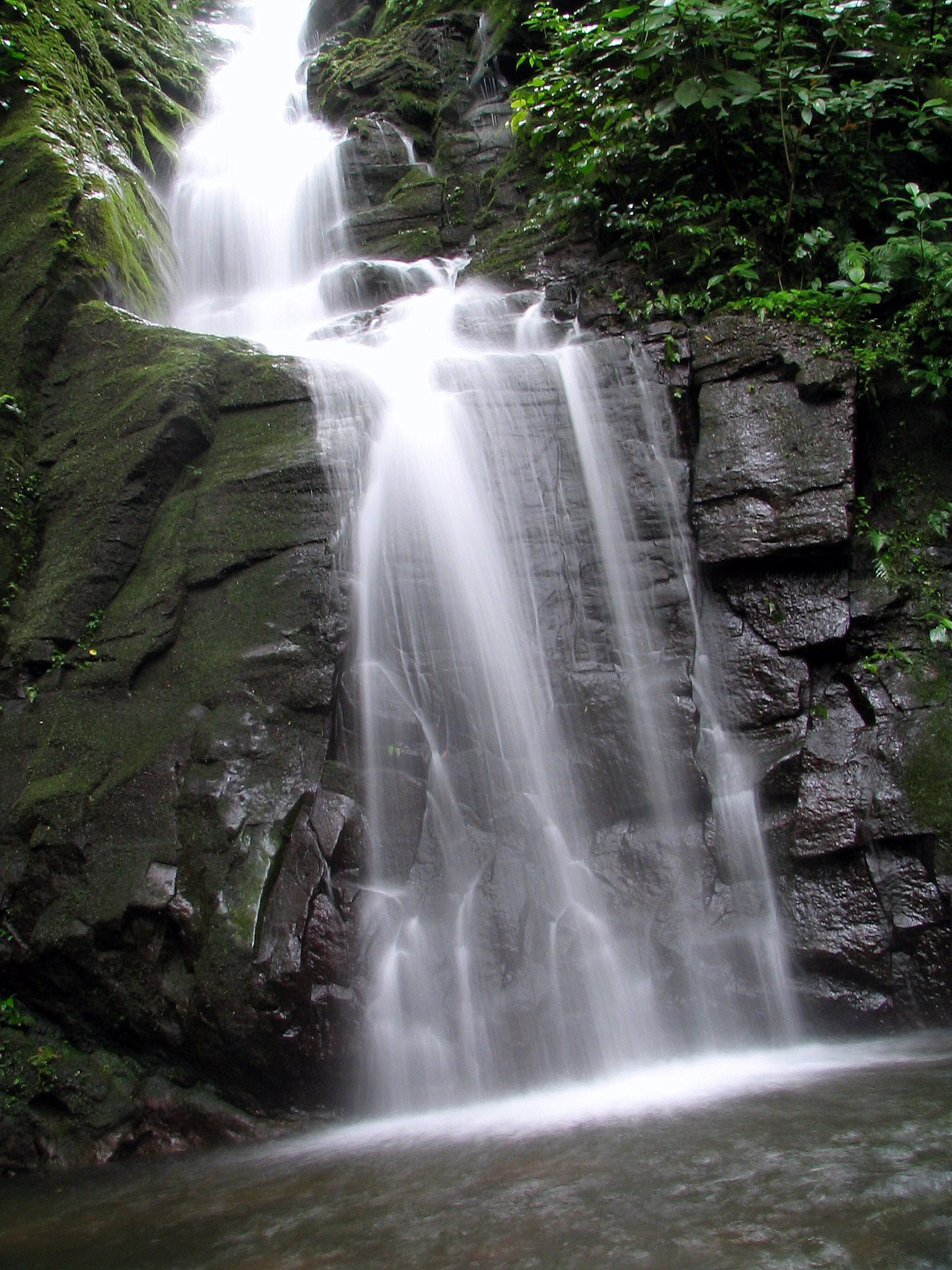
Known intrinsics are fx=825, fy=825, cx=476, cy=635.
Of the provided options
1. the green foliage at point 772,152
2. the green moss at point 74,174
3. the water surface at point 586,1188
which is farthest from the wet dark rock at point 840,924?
the green moss at point 74,174

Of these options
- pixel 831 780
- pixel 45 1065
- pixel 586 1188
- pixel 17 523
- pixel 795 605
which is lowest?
pixel 586 1188

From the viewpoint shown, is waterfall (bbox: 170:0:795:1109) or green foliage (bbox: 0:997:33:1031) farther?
waterfall (bbox: 170:0:795:1109)

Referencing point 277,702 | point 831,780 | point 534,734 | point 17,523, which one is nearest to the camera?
point 277,702

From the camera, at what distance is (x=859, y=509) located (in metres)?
5.95

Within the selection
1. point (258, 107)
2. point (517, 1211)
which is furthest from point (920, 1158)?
point (258, 107)

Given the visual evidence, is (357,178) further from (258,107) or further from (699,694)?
(699,694)

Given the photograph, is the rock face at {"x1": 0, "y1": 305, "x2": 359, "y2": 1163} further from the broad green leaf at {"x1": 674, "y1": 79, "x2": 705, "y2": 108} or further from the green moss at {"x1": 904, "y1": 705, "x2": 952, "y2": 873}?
the broad green leaf at {"x1": 674, "y1": 79, "x2": 705, "y2": 108}

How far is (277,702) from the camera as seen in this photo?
5.02 metres

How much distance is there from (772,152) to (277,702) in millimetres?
6734

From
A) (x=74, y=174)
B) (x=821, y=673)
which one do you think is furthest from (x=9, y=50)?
(x=821, y=673)

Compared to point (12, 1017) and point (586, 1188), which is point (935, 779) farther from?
point (12, 1017)

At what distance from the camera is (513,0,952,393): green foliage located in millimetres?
6566

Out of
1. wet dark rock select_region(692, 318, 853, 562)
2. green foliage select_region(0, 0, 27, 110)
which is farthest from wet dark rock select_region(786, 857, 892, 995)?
green foliage select_region(0, 0, 27, 110)

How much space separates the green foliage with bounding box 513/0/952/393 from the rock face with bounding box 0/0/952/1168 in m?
0.93
